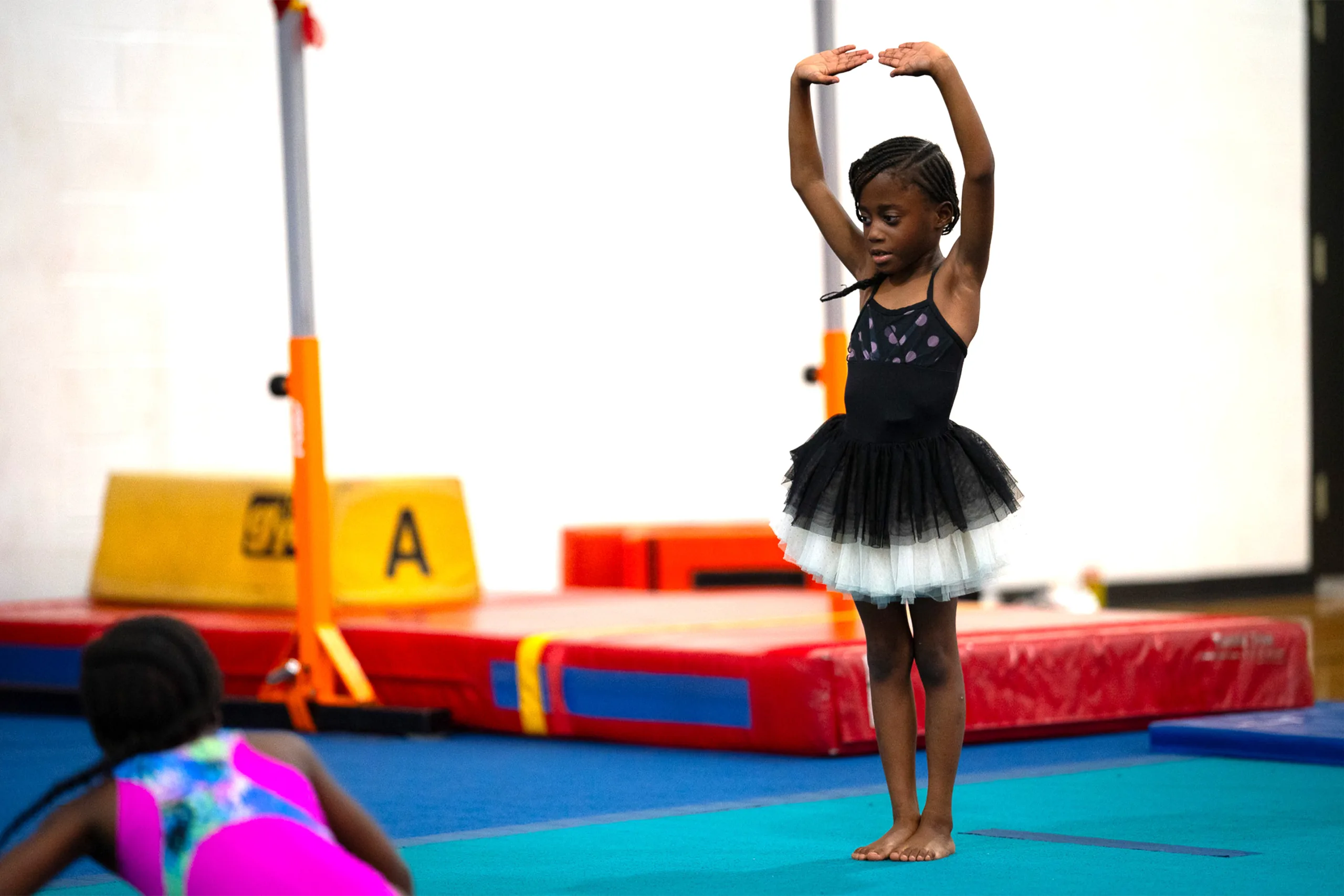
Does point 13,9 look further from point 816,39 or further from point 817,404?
point 817,404

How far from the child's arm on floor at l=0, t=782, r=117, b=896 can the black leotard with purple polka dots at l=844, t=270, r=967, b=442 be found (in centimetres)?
136

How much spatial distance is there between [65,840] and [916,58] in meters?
1.53

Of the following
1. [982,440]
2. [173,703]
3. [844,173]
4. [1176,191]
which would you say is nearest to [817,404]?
[844,173]

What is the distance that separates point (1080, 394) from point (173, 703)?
6.46m

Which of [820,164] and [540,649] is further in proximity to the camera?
[540,649]

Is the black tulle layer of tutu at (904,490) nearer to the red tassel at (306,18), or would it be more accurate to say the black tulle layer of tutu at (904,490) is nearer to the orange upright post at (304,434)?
the orange upright post at (304,434)

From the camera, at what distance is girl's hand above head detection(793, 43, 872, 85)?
8.91 feet

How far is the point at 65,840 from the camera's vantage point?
60.4 inches

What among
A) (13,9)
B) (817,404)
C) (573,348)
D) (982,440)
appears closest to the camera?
(982,440)

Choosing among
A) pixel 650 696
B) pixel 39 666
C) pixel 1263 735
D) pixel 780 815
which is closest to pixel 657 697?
pixel 650 696

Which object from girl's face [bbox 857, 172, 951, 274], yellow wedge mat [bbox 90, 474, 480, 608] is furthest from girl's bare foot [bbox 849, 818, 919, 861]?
yellow wedge mat [bbox 90, 474, 480, 608]

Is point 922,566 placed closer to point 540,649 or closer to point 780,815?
point 780,815

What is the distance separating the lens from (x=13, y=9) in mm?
5559

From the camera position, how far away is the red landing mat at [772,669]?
377 cm
